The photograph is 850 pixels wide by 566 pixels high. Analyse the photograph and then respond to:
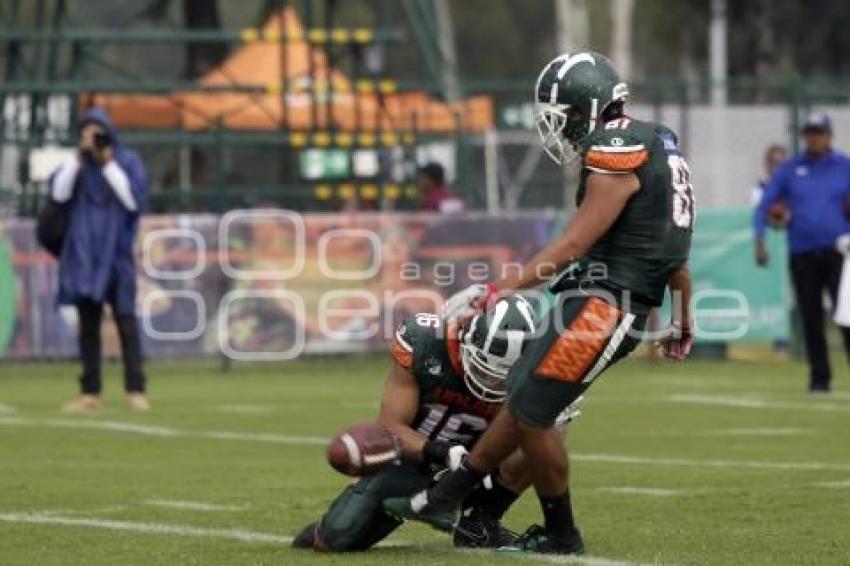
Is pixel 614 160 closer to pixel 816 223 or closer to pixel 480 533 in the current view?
pixel 480 533

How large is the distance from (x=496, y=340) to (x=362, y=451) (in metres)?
0.62

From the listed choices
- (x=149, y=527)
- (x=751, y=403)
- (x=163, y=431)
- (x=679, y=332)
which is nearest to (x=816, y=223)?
(x=751, y=403)

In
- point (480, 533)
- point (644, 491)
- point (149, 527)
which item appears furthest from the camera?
point (644, 491)

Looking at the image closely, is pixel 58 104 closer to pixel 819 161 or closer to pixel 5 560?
pixel 819 161

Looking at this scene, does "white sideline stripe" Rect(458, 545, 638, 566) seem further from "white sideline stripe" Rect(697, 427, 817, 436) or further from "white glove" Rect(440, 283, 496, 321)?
"white sideline stripe" Rect(697, 427, 817, 436)

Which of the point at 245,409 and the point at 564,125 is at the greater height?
the point at 564,125

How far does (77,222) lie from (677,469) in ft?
18.2

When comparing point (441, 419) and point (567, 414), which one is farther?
point (441, 419)

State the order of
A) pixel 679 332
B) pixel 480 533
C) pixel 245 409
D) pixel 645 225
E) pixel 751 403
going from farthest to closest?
pixel 751 403
pixel 245 409
pixel 679 332
pixel 480 533
pixel 645 225

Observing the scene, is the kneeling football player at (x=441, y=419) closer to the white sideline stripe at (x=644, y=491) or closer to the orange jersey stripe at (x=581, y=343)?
the orange jersey stripe at (x=581, y=343)

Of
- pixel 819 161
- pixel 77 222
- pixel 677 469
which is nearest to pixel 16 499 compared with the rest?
pixel 677 469

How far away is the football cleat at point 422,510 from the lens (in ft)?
28.5

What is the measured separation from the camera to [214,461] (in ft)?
42.0

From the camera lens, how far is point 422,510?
8.68 meters
